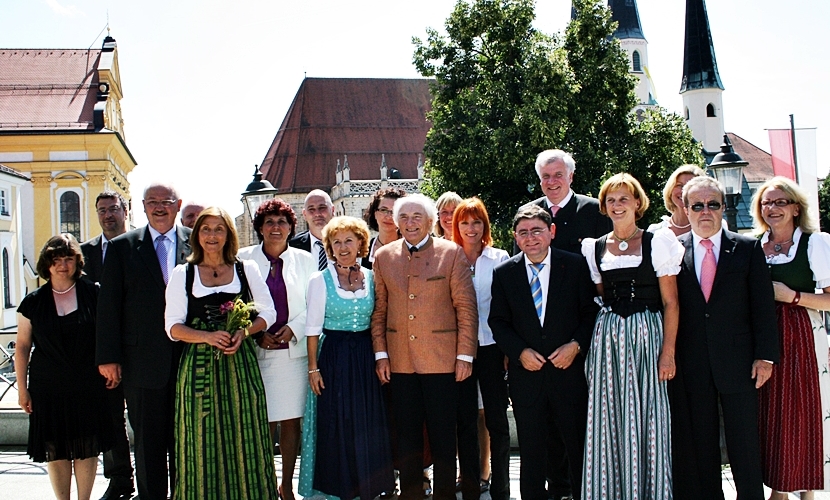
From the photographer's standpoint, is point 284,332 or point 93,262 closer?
point 284,332

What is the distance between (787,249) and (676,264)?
2.88ft

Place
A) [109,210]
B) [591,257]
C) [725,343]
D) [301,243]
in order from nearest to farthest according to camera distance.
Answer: [725,343] → [591,257] → [109,210] → [301,243]

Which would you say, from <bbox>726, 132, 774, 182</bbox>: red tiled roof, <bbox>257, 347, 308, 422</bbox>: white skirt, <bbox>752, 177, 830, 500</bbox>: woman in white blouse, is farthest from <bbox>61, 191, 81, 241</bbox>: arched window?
<bbox>726, 132, 774, 182</bbox>: red tiled roof

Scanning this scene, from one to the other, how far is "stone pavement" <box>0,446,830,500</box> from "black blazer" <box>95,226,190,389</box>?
50.7 inches

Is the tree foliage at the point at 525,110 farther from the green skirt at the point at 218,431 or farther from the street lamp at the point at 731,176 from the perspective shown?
the green skirt at the point at 218,431

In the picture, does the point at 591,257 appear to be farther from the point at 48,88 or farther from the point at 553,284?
the point at 48,88

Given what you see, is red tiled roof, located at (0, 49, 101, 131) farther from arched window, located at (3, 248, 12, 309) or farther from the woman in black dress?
the woman in black dress

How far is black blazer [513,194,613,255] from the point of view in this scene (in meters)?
5.35

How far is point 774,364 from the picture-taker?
178 inches

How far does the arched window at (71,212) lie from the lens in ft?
127

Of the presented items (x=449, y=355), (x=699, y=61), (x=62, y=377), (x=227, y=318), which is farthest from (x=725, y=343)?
(x=699, y=61)

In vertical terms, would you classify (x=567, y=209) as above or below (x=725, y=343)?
above

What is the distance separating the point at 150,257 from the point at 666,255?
321 centimetres

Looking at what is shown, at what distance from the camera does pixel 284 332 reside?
4.94 metres
